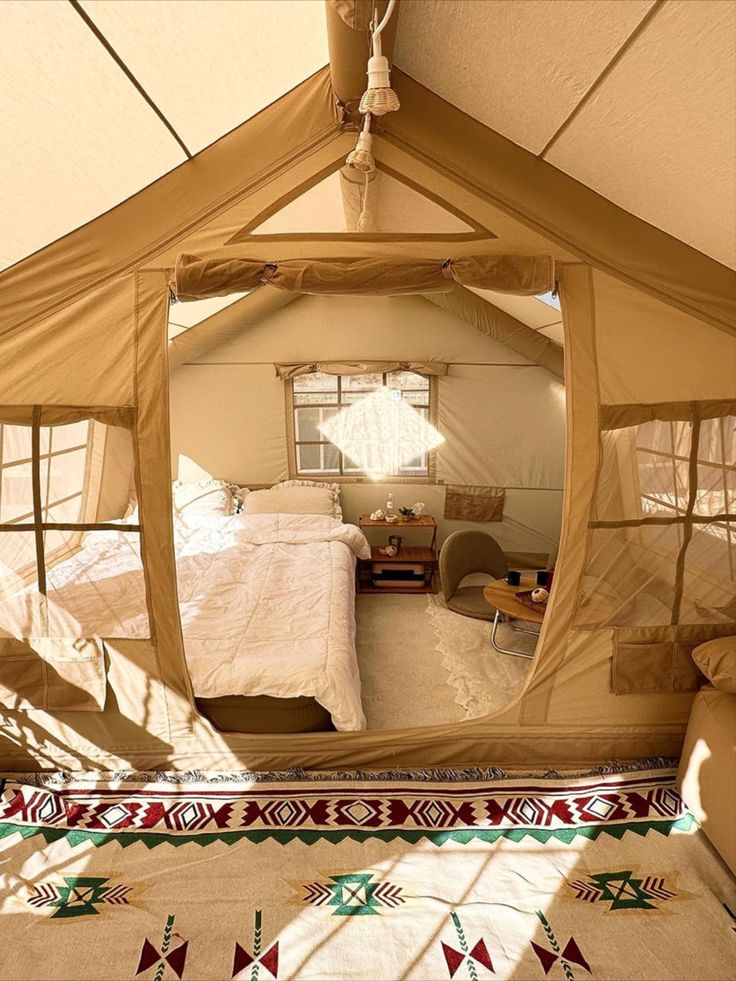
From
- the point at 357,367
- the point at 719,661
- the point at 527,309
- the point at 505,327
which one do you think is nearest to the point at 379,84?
the point at 719,661

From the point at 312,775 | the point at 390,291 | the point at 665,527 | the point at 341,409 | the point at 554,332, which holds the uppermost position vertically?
the point at 554,332

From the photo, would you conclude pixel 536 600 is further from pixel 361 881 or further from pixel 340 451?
pixel 340 451

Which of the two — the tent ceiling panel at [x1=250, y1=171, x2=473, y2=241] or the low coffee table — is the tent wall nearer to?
the low coffee table

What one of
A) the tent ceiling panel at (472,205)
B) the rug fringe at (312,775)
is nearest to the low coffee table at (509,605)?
the rug fringe at (312,775)

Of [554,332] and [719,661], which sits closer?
[719,661]

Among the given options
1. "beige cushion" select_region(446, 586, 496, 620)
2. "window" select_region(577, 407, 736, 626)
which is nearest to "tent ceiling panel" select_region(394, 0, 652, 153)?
"window" select_region(577, 407, 736, 626)

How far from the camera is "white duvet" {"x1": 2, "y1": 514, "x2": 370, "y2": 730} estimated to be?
7.68 feet

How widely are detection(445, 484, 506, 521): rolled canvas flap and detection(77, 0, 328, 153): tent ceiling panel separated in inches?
142

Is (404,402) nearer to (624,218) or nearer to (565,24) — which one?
(624,218)

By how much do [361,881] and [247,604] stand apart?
1.57 meters

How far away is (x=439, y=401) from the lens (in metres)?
5.04

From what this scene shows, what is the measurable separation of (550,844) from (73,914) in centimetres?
A: 169

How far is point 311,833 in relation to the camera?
222 cm

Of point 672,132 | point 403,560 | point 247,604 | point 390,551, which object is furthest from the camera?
point 390,551
